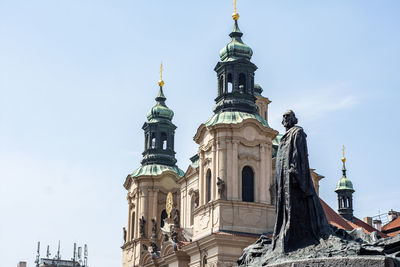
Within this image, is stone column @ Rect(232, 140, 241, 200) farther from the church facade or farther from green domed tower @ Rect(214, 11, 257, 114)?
green domed tower @ Rect(214, 11, 257, 114)

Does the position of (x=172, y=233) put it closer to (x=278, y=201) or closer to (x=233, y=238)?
(x=233, y=238)

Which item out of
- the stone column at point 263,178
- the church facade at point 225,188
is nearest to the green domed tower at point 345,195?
the church facade at point 225,188

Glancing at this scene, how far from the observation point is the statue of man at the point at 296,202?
917 centimetres

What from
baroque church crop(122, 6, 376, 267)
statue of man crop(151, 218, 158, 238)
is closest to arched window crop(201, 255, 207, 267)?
baroque church crop(122, 6, 376, 267)

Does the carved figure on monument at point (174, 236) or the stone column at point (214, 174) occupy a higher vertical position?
the stone column at point (214, 174)

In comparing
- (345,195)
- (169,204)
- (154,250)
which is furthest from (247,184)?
(345,195)

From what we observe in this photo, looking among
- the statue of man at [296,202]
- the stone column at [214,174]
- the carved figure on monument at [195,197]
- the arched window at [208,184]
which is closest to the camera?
the statue of man at [296,202]

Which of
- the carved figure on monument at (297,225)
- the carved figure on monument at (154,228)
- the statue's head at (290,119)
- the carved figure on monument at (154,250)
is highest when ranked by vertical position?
the carved figure on monument at (154,228)

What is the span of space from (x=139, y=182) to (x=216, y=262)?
49.0 ft

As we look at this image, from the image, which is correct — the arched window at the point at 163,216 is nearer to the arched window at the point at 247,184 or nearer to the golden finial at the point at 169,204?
the golden finial at the point at 169,204

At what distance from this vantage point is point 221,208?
39.9m

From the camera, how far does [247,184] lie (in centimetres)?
4138

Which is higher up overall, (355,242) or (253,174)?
(253,174)

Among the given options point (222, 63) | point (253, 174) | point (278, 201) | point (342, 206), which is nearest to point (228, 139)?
point (253, 174)
